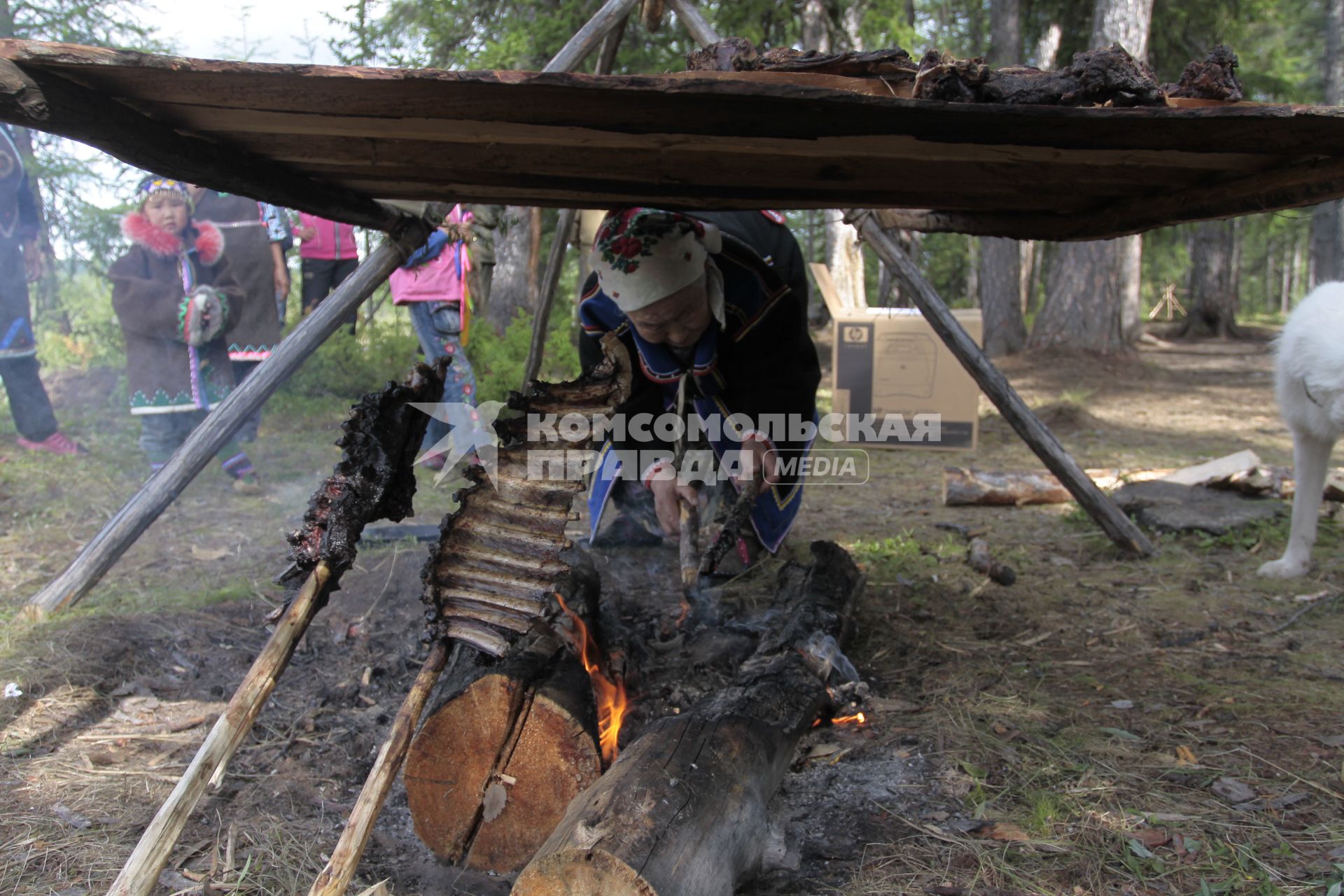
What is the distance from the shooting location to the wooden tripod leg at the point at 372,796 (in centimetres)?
165

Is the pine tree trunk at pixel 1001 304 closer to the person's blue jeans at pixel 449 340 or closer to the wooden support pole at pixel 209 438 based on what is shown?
the person's blue jeans at pixel 449 340

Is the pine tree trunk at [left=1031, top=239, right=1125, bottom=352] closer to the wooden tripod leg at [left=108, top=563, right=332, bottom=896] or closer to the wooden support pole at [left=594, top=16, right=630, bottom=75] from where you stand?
the wooden support pole at [left=594, top=16, right=630, bottom=75]

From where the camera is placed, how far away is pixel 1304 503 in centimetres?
405

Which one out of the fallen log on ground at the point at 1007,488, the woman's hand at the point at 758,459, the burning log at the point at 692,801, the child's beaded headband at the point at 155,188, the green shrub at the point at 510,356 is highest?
the child's beaded headband at the point at 155,188

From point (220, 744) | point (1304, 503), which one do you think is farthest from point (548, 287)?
point (1304, 503)

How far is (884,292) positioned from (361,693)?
451 inches

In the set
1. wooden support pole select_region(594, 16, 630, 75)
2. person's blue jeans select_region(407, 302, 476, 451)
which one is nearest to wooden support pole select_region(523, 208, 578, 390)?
wooden support pole select_region(594, 16, 630, 75)

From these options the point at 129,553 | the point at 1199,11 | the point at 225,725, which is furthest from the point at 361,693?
the point at 1199,11

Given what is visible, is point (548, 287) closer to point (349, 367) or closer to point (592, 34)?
point (592, 34)

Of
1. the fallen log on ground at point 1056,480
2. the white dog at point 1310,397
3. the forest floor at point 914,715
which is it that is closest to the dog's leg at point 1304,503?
the white dog at point 1310,397

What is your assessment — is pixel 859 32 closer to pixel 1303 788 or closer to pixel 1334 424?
pixel 1334 424

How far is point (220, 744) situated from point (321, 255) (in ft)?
21.7

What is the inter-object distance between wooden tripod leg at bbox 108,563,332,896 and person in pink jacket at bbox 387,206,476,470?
13.8 ft

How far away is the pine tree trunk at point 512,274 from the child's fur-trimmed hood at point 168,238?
10.4 feet
